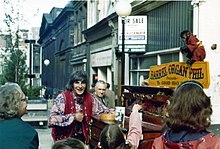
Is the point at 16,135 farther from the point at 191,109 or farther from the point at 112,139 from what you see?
the point at 191,109

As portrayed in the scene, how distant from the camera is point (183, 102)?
112 inches

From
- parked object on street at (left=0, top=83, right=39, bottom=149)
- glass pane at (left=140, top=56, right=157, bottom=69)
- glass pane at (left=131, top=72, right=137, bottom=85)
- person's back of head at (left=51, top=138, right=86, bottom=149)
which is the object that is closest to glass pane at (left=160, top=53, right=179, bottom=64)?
glass pane at (left=140, top=56, right=157, bottom=69)

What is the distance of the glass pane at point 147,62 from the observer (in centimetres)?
1397

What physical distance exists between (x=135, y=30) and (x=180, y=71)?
568cm

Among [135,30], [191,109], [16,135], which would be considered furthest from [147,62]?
[191,109]

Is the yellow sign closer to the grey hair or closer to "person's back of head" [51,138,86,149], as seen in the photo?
the grey hair

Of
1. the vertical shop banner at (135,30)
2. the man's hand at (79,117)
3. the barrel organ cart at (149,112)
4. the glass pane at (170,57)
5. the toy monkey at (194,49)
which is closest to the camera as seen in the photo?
the man's hand at (79,117)

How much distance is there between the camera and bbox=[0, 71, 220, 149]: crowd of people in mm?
2809

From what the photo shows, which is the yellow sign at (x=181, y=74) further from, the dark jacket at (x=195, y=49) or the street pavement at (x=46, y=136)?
the street pavement at (x=46, y=136)

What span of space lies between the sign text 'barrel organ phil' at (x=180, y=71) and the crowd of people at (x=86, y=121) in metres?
2.86

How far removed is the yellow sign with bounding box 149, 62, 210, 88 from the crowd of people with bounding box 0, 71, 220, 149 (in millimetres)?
2811

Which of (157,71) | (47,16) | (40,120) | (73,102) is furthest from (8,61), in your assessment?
(47,16)

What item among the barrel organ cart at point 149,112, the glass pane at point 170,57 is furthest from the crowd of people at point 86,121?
the glass pane at point 170,57

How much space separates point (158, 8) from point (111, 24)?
5399mm
